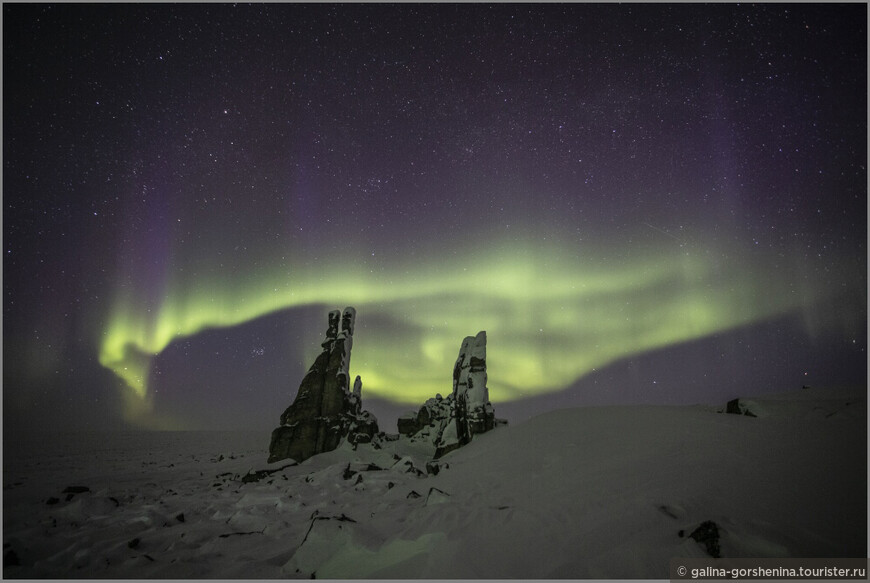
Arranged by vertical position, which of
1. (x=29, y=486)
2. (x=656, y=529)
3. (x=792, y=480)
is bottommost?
(x=29, y=486)

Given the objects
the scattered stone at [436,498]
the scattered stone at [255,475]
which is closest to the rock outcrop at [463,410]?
the scattered stone at [255,475]

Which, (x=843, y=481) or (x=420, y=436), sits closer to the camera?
(x=843, y=481)

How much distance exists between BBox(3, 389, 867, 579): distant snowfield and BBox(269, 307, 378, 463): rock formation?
1615 cm

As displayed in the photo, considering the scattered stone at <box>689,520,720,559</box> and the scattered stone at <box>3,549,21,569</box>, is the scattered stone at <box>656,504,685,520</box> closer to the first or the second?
the scattered stone at <box>689,520,720,559</box>

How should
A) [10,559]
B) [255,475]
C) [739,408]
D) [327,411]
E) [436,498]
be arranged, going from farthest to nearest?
[327,411] < [255,475] < [739,408] < [436,498] < [10,559]

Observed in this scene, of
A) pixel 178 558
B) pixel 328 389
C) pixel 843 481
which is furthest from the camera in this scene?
pixel 328 389

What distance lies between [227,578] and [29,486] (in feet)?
83.4

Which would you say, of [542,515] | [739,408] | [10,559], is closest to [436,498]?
[542,515]

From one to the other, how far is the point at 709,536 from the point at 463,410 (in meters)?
28.6

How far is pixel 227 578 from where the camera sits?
8.07 m

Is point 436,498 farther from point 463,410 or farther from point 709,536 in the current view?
point 463,410

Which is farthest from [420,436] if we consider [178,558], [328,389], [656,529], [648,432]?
[656,529]

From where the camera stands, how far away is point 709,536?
583cm

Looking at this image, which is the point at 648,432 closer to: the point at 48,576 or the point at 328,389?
the point at 48,576
